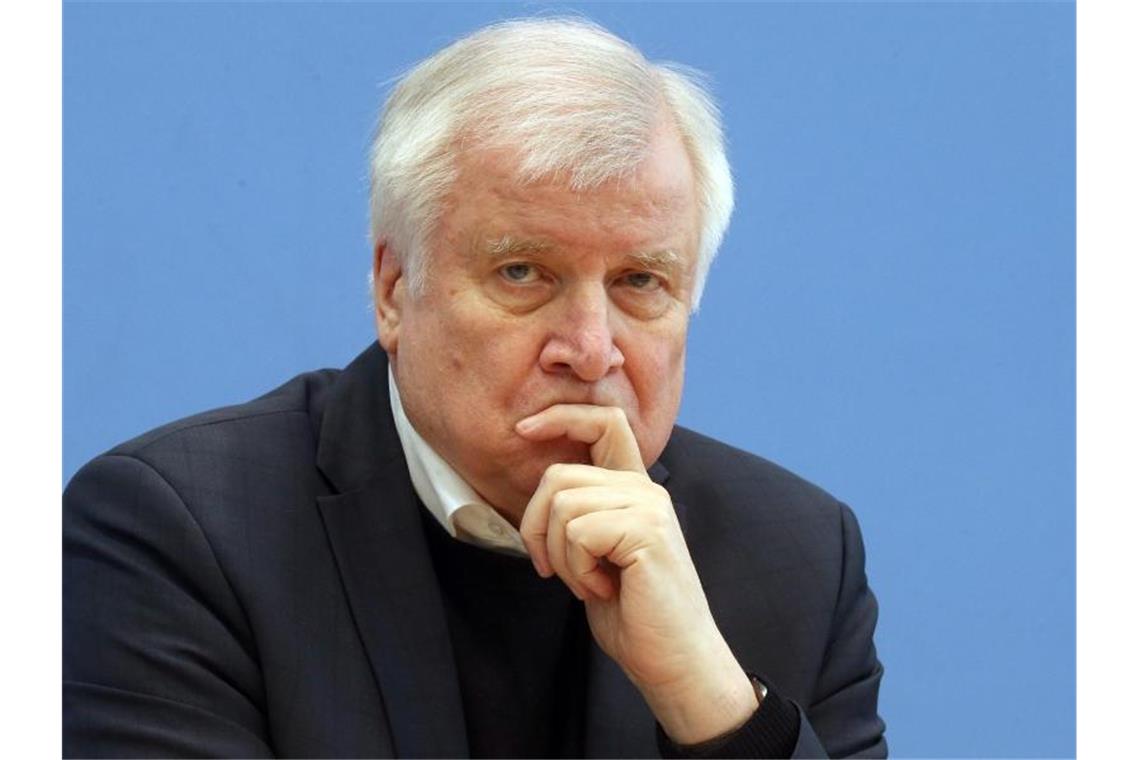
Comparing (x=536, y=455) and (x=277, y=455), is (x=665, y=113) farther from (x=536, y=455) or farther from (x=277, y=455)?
(x=277, y=455)

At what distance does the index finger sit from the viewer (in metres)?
2.44

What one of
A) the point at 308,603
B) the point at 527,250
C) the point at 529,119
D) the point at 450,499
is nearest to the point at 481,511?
the point at 450,499

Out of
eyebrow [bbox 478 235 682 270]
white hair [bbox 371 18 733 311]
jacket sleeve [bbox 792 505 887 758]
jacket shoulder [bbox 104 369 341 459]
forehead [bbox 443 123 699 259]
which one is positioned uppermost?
white hair [bbox 371 18 733 311]

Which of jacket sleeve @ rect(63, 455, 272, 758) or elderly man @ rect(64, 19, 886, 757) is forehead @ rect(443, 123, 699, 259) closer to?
elderly man @ rect(64, 19, 886, 757)

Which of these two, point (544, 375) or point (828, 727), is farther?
point (828, 727)

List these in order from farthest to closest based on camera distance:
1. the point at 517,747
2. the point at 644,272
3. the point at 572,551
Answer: the point at 517,747
the point at 644,272
the point at 572,551

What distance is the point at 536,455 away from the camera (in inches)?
97.8

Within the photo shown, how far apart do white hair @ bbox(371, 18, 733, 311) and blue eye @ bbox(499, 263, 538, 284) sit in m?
0.12

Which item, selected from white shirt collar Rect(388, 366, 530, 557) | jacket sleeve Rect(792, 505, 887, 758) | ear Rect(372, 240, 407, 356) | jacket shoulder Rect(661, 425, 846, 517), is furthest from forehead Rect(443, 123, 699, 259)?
jacket sleeve Rect(792, 505, 887, 758)

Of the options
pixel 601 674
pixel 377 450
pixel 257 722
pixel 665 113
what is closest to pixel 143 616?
pixel 257 722

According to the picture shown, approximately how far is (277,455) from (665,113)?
0.70 meters

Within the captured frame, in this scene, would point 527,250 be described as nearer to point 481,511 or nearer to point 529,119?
point 529,119

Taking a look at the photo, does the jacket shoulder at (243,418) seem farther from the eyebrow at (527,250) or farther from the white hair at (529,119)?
the eyebrow at (527,250)

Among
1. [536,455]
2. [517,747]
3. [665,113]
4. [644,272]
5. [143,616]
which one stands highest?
[665,113]
